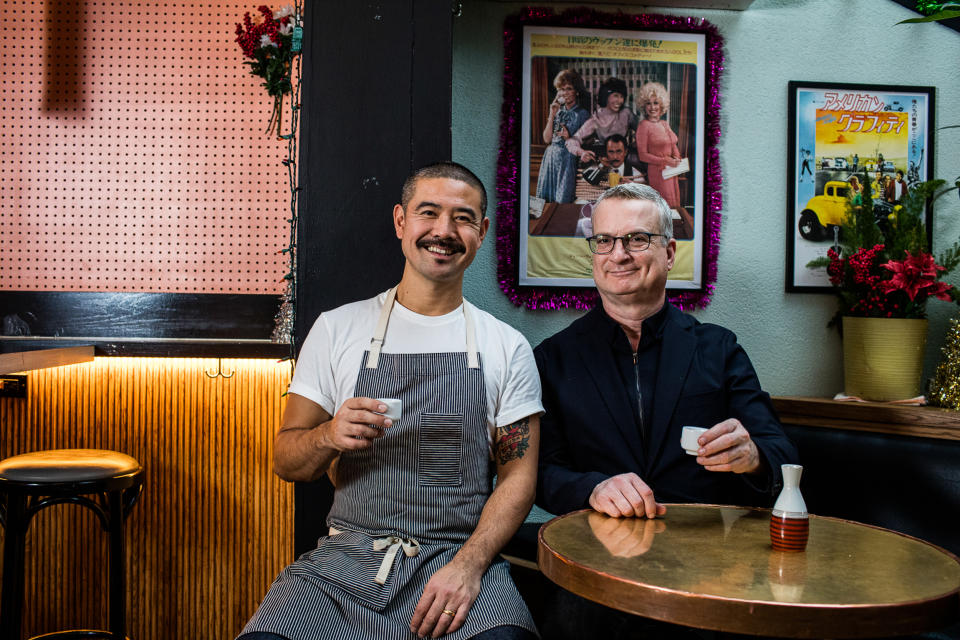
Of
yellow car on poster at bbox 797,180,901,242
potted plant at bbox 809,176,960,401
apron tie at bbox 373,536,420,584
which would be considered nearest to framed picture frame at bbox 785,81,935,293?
yellow car on poster at bbox 797,180,901,242

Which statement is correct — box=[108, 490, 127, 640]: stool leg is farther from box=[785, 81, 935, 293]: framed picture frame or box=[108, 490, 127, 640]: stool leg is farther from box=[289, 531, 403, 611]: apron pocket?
box=[785, 81, 935, 293]: framed picture frame

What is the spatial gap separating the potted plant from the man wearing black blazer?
0.81 m

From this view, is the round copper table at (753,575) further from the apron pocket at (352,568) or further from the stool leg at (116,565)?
the stool leg at (116,565)

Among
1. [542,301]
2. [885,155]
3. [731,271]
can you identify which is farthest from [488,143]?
[885,155]

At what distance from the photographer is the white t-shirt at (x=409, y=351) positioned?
6.40 feet

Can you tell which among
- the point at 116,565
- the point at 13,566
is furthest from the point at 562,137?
the point at 13,566

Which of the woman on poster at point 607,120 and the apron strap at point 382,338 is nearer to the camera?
the apron strap at point 382,338

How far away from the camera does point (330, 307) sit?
7.56ft

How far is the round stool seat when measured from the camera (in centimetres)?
210

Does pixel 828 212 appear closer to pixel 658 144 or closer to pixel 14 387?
pixel 658 144

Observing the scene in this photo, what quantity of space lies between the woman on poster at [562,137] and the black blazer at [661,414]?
848mm

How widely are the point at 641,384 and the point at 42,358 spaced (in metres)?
1.92

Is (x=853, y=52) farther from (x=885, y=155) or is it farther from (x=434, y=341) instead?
(x=434, y=341)

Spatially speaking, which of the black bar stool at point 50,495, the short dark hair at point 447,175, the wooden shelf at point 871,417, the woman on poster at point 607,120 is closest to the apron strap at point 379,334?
the short dark hair at point 447,175
